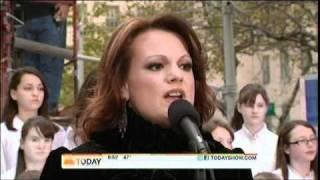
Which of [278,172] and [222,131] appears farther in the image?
[278,172]

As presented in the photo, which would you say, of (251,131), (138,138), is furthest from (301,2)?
(138,138)

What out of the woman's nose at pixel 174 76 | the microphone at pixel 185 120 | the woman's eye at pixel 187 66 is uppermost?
the woman's eye at pixel 187 66

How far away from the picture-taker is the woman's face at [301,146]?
4547 mm

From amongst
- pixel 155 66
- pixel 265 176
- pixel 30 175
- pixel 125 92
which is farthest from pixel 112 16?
pixel 155 66

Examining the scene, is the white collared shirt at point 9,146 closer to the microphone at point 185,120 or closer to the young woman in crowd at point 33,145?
the young woman in crowd at point 33,145

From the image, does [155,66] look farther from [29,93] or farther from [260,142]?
[260,142]

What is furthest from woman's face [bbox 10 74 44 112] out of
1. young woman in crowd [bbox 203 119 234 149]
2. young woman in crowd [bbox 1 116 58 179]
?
young woman in crowd [bbox 203 119 234 149]

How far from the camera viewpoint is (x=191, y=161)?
1.36 metres

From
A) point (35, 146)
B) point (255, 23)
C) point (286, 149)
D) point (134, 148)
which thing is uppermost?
point (255, 23)

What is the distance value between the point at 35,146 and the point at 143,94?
2.42m

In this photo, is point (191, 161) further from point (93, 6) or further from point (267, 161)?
point (93, 6)

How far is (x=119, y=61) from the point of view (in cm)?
194

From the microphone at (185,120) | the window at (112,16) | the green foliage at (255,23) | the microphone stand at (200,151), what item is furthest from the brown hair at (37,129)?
the window at (112,16)

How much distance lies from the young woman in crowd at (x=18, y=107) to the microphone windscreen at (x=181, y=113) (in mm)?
2881
